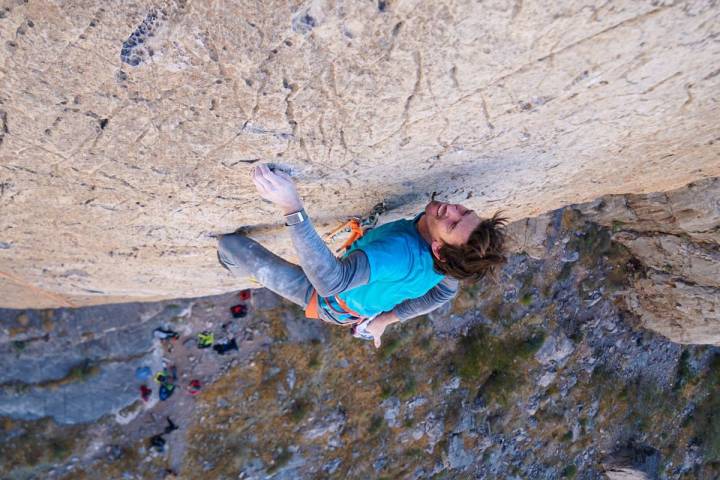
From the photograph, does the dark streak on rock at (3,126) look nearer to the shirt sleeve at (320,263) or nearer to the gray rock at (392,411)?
the shirt sleeve at (320,263)

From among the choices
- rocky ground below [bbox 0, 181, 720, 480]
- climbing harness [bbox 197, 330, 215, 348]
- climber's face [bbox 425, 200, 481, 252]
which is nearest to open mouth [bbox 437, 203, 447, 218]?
climber's face [bbox 425, 200, 481, 252]

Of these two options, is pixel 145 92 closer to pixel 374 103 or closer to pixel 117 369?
pixel 374 103

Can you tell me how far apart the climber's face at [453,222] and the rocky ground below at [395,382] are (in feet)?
11.3

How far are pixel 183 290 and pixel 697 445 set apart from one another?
334 inches

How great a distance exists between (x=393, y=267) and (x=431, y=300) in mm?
728

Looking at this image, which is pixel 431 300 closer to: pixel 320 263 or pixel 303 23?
pixel 320 263

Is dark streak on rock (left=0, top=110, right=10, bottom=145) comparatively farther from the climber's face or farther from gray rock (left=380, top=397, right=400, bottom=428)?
gray rock (left=380, top=397, right=400, bottom=428)

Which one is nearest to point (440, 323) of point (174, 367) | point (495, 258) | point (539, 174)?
point (174, 367)

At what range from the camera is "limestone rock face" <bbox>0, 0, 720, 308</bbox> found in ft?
5.05

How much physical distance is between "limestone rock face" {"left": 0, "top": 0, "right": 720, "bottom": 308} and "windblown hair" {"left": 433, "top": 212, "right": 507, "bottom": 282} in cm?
40

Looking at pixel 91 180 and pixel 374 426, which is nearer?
pixel 91 180

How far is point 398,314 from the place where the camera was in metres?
3.15

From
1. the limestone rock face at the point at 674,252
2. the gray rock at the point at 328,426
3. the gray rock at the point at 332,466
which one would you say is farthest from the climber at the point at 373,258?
the gray rock at the point at 332,466

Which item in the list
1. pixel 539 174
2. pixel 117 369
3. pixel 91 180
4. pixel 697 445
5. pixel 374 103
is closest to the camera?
pixel 374 103
